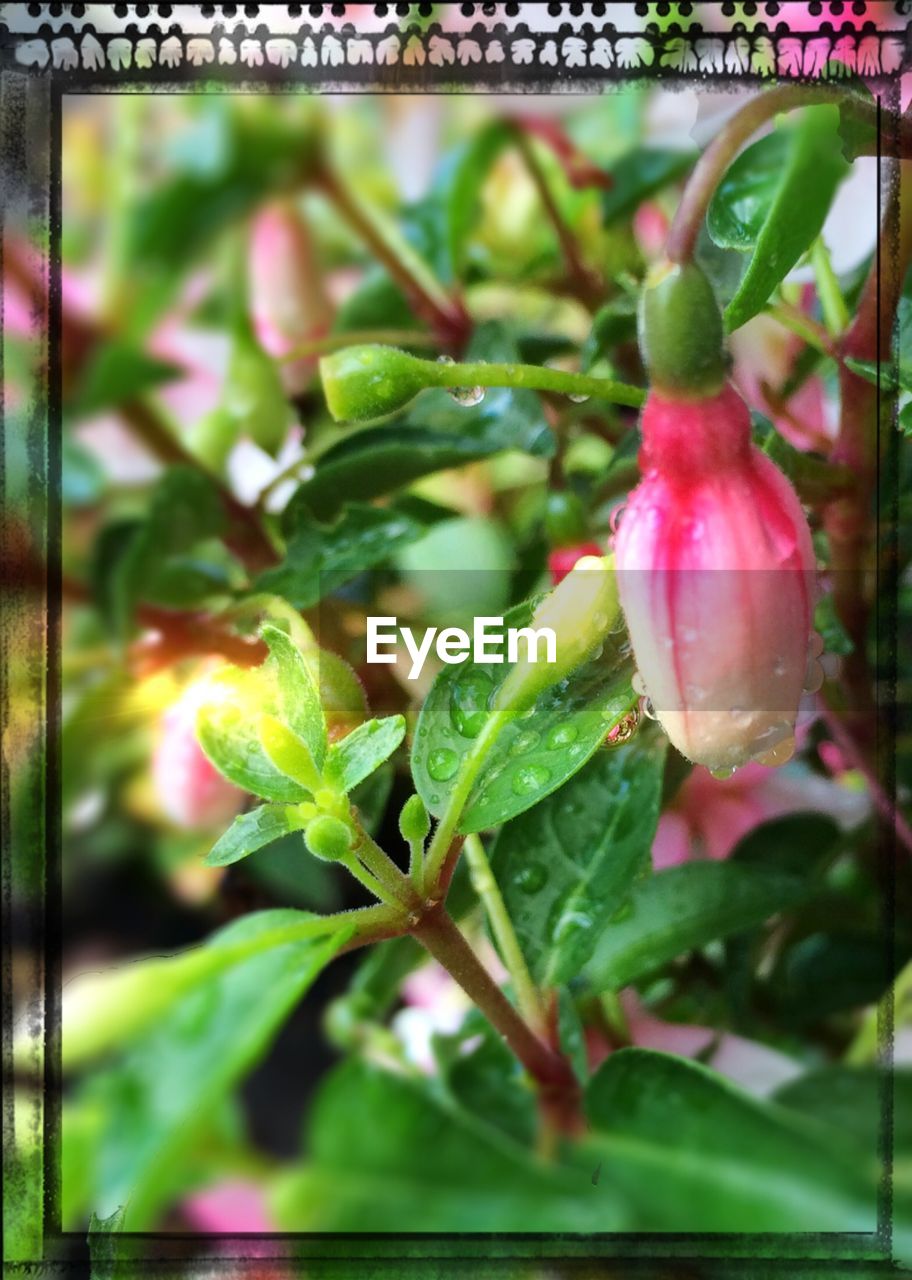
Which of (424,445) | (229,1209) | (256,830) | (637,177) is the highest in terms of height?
(637,177)

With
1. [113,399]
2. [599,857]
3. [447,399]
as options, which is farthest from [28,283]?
Result: [599,857]

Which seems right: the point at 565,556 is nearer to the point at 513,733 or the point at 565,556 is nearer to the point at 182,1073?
the point at 513,733

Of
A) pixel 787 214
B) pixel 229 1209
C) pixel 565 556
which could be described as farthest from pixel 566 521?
pixel 229 1209

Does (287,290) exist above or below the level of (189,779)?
above

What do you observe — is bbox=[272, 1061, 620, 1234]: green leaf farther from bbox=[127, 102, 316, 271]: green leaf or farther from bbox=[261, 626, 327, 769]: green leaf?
bbox=[127, 102, 316, 271]: green leaf

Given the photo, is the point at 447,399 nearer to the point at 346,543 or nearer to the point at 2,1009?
the point at 346,543

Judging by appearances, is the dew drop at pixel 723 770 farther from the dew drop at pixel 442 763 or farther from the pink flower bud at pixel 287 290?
the pink flower bud at pixel 287 290
